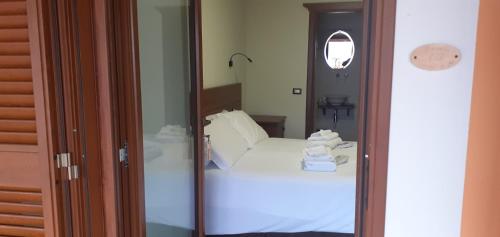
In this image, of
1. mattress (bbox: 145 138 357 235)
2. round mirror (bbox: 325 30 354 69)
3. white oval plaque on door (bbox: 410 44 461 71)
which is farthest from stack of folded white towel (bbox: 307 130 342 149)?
round mirror (bbox: 325 30 354 69)

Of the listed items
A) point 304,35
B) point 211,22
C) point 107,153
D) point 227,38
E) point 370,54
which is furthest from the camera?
point 304,35

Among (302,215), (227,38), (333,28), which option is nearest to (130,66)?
(302,215)

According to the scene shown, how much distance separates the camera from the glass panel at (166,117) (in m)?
2.10

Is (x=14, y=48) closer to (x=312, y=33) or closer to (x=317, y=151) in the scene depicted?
(x=317, y=151)

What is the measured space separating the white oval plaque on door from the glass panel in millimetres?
1303

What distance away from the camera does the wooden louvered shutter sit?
56.3 inches

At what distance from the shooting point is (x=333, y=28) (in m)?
6.40

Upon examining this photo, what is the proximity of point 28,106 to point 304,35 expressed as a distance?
13.2 ft

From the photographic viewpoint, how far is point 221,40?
13.7 ft

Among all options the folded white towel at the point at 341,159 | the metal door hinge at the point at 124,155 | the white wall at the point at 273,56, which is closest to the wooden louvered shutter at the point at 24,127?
the metal door hinge at the point at 124,155

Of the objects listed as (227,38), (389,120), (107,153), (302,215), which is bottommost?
(302,215)

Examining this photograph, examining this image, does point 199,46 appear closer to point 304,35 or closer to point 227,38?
point 227,38

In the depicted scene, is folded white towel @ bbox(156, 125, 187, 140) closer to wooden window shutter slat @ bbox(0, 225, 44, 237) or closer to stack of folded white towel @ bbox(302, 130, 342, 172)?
wooden window shutter slat @ bbox(0, 225, 44, 237)

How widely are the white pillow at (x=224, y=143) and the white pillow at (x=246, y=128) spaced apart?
0.30ft
